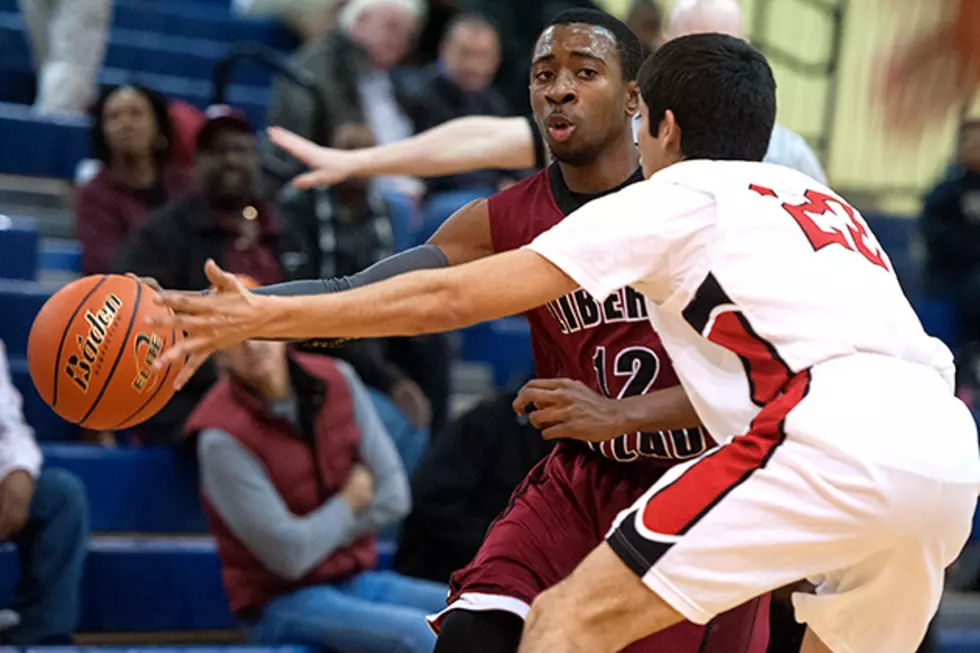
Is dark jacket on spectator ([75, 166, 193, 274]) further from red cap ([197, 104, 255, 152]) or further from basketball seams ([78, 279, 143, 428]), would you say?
basketball seams ([78, 279, 143, 428])

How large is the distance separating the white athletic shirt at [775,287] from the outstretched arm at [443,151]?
1240mm

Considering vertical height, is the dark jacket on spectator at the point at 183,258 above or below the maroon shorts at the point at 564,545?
above

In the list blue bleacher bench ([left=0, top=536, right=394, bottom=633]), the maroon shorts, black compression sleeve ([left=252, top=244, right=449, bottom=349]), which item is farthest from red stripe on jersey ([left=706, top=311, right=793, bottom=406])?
blue bleacher bench ([left=0, top=536, right=394, bottom=633])

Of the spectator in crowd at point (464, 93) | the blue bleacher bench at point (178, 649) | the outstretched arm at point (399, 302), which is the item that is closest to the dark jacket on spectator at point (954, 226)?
the spectator in crowd at point (464, 93)

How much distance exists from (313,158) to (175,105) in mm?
3026

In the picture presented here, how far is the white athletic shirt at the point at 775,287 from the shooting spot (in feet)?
8.48

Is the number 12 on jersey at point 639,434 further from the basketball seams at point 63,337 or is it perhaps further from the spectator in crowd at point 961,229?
the spectator in crowd at point 961,229

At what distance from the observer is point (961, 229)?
7.50 meters

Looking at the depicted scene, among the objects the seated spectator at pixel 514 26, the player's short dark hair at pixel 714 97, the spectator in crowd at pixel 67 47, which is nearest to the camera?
the player's short dark hair at pixel 714 97

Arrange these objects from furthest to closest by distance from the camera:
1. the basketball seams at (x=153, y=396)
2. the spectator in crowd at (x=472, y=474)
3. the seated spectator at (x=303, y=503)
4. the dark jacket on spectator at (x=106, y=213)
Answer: the dark jacket on spectator at (x=106, y=213), the spectator in crowd at (x=472, y=474), the seated spectator at (x=303, y=503), the basketball seams at (x=153, y=396)

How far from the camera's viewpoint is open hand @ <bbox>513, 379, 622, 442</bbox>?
10.0 ft

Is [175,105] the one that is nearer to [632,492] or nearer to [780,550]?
[632,492]

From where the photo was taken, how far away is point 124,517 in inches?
215

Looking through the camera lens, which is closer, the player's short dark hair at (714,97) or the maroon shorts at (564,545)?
the player's short dark hair at (714,97)
